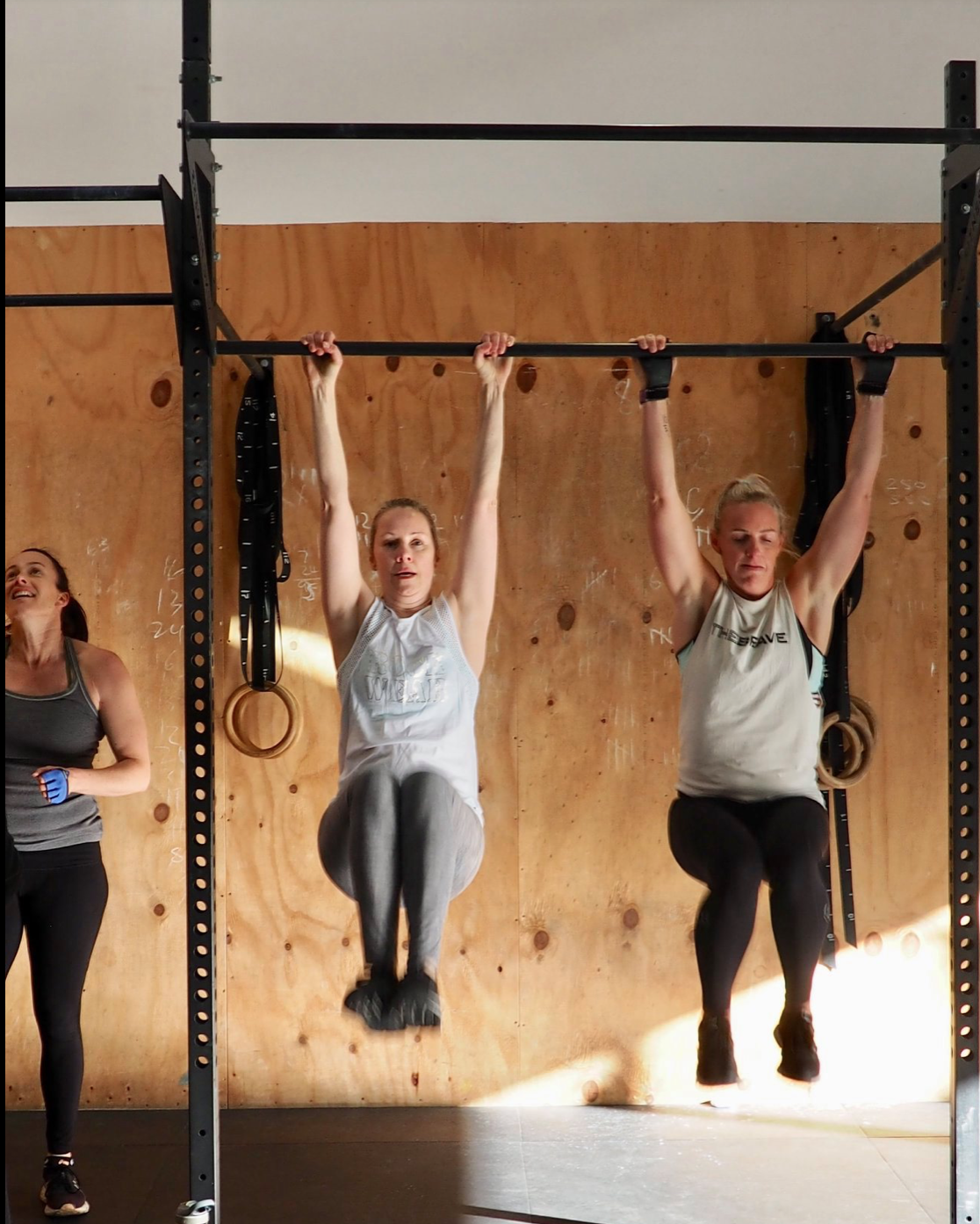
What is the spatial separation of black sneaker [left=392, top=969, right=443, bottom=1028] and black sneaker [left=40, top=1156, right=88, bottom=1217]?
123 centimetres

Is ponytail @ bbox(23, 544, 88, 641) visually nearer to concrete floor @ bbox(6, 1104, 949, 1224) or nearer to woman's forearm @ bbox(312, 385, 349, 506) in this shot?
woman's forearm @ bbox(312, 385, 349, 506)

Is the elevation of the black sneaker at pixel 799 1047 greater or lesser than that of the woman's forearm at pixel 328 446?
lesser

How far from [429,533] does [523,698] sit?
1.16 meters

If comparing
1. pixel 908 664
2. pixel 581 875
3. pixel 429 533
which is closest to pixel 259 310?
pixel 429 533

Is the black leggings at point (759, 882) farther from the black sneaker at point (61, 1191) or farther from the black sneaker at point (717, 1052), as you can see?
the black sneaker at point (61, 1191)

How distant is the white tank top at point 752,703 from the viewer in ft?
9.10

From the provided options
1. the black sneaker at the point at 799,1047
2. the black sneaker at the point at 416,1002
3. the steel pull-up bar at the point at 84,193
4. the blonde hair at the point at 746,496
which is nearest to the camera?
the steel pull-up bar at the point at 84,193

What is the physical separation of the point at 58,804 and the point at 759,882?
180 centimetres

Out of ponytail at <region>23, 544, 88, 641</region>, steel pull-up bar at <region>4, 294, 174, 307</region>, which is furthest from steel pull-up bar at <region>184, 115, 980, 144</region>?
ponytail at <region>23, 544, 88, 641</region>

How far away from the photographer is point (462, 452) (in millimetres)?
3889

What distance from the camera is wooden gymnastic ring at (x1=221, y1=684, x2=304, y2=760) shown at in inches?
143

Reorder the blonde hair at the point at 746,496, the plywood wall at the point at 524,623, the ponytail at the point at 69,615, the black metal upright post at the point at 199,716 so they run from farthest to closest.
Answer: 1. the plywood wall at the point at 524,623
2. the ponytail at the point at 69,615
3. the blonde hair at the point at 746,496
4. the black metal upright post at the point at 199,716

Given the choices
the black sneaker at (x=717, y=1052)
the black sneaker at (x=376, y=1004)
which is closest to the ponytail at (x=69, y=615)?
the black sneaker at (x=376, y=1004)

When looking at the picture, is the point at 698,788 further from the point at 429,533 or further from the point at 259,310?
the point at 259,310
